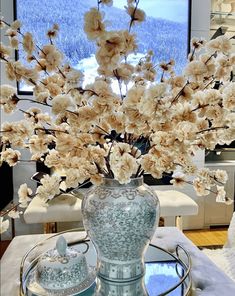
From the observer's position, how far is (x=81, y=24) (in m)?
2.88

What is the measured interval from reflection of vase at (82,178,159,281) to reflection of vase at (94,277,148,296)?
0.02m

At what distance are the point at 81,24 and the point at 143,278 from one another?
2.47 meters

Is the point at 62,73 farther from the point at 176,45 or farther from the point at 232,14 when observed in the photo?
the point at 232,14

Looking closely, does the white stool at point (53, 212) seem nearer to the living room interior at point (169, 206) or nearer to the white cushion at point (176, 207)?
the living room interior at point (169, 206)

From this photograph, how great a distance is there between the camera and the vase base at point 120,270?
91cm

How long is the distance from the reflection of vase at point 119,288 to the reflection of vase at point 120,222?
19 mm

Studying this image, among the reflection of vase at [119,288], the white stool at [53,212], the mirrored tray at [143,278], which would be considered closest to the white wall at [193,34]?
the white stool at [53,212]

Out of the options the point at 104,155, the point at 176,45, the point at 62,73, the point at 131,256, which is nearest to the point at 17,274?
the point at 131,256

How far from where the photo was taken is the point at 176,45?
3.11 metres

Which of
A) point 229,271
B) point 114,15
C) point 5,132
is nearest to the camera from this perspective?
point 5,132

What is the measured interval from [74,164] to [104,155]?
0.09m

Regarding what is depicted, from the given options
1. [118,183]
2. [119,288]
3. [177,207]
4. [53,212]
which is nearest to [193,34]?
[177,207]

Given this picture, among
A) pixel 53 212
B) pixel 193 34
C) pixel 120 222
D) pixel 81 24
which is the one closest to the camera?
pixel 120 222

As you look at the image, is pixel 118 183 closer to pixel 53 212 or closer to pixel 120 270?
pixel 120 270
